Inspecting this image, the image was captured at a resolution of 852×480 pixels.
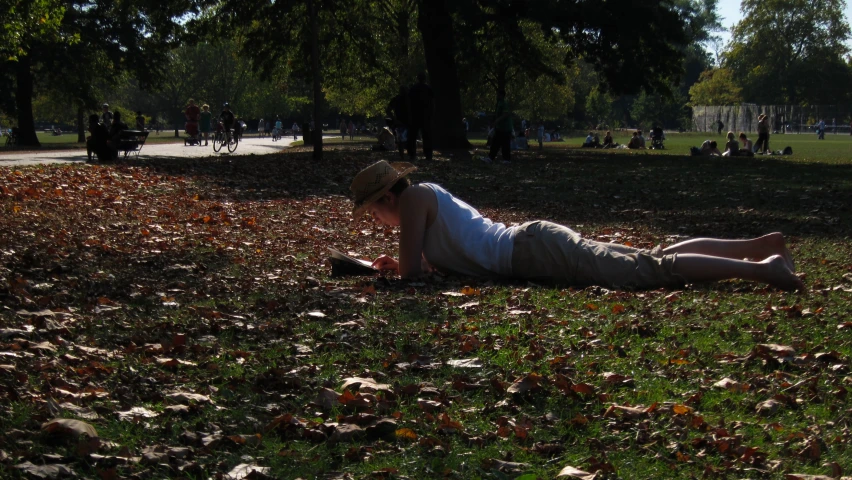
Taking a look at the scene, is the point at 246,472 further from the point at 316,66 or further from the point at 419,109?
the point at 316,66

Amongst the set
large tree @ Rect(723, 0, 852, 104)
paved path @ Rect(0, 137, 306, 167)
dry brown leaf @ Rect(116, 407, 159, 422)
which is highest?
large tree @ Rect(723, 0, 852, 104)

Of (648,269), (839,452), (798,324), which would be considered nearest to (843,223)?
(648,269)

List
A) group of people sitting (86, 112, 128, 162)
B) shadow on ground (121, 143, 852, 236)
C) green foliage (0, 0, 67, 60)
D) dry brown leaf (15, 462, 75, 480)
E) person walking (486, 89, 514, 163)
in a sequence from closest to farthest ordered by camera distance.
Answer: dry brown leaf (15, 462, 75, 480) → shadow on ground (121, 143, 852, 236) → group of people sitting (86, 112, 128, 162) → person walking (486, 89, 514, 163) → green foliage (0, 0, 67, 60)

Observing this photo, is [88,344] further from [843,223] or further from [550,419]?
[843,223]

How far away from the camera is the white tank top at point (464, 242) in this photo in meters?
7.24

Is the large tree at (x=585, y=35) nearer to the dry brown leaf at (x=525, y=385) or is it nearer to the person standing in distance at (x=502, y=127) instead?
the person standing in distance at (x=502, y=127)

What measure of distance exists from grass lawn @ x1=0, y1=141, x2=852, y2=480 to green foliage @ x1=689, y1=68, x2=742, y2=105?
114 m

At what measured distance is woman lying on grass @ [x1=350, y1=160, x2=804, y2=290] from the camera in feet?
22.4

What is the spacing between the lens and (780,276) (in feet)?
21.9

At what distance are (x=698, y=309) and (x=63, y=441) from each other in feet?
13.1

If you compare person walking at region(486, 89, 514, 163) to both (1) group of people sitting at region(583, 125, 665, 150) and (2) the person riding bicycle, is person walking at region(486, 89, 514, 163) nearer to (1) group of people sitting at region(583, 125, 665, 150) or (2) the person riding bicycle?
(2) the person riding bicycle

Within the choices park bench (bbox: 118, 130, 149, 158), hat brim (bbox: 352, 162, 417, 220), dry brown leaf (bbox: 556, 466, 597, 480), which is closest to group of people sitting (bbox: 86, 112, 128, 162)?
park bench (bbox: 118, 130, 149, 158)

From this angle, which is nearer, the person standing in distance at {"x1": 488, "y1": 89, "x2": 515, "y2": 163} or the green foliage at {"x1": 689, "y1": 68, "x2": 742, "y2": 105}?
the person standing in distance at {"x1": 488, "y1": 89, "x2": 515, "y2": 163}

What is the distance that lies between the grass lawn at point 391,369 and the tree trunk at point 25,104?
131 feet
